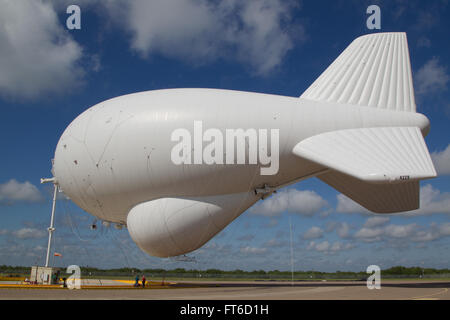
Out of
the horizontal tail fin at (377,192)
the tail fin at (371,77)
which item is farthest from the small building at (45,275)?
the tail fin at (371,77)

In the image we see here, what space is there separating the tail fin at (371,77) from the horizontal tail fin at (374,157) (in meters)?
2.39

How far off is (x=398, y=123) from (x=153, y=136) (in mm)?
12619

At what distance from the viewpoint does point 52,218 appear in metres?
25.1

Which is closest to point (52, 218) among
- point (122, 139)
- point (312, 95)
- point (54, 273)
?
point (54, 273)

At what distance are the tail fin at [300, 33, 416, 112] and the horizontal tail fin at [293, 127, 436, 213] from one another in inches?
94.2

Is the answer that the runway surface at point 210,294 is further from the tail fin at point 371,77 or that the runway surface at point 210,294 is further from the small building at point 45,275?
the tail fin at point 371,77

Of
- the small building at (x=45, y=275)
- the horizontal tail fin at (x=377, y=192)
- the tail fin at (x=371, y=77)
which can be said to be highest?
the tail fin at (x=371, y=77)

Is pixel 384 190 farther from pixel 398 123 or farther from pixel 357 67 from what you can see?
pixel 357 67

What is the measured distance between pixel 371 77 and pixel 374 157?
6731 mm

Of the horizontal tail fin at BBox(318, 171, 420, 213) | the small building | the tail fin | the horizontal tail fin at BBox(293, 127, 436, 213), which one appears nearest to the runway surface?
the small building

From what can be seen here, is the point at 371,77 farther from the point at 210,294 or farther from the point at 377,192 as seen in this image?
the point at 210,294

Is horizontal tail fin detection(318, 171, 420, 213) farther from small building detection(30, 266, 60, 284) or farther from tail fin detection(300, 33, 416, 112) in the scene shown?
small building detection(30, 266, 60, 284)

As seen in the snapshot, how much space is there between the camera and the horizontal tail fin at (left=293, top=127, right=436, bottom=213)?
1465 centimetres

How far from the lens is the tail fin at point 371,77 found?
65.0 feet
